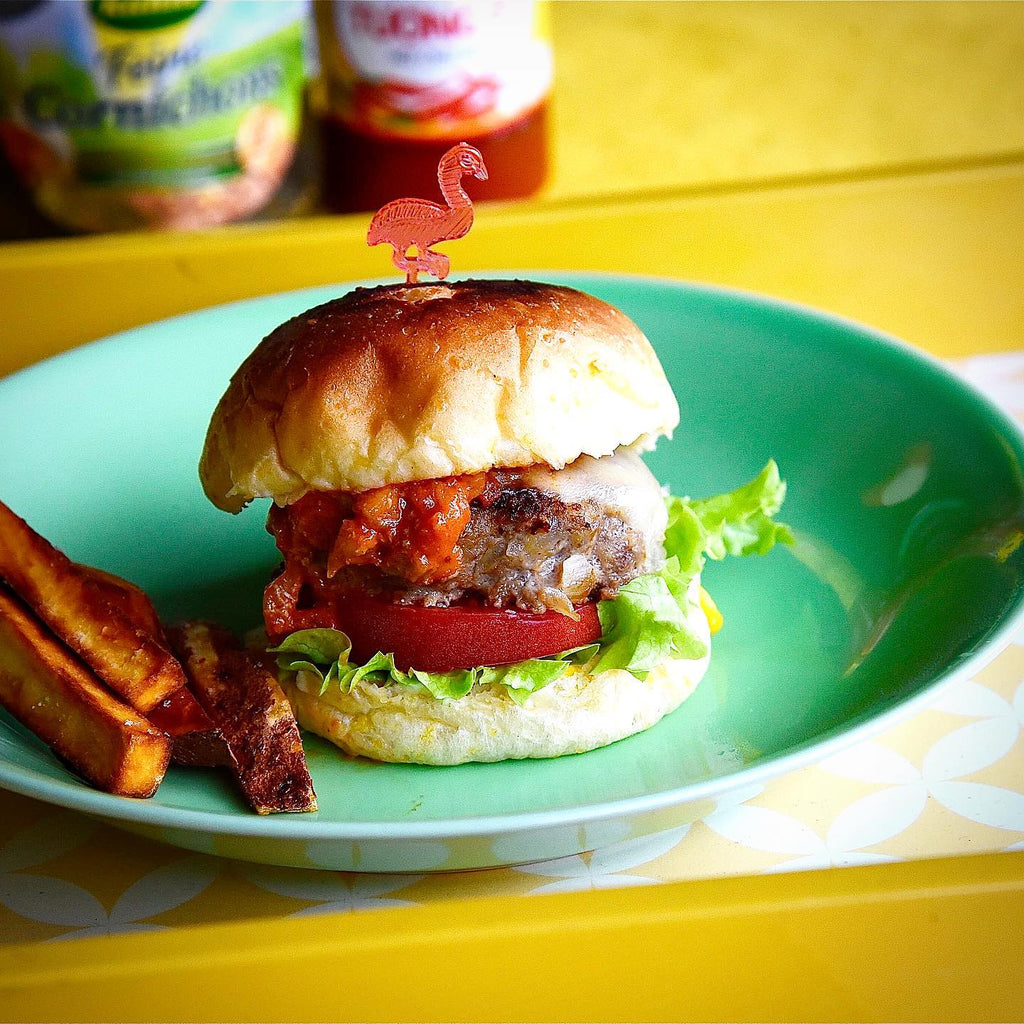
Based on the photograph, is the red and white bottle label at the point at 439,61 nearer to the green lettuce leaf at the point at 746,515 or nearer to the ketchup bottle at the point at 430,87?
the ketchup bottle at the point at 430,87

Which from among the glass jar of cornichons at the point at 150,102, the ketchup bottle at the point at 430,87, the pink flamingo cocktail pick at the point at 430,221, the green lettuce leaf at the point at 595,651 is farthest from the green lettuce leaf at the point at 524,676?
the glass jar of cornichons at the point at 150,102

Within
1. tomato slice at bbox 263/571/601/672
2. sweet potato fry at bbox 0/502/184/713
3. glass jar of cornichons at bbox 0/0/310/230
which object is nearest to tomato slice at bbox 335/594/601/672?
tomato slice at bbox 263/571/601/672

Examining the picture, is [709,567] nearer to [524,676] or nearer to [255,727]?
[524,676]

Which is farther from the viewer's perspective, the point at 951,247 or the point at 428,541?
the point at 951,247

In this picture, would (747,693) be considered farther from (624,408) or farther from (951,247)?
(951,247)

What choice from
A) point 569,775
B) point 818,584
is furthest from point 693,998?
point 818,584

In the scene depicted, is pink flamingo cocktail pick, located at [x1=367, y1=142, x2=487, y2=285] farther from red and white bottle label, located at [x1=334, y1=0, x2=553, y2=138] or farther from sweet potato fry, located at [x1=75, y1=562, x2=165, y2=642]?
red and white bottle label, located at [x1=334, y1=0, x2=553, y2=138]

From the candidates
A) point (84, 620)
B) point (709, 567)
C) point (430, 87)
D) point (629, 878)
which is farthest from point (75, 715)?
point (430, 87)

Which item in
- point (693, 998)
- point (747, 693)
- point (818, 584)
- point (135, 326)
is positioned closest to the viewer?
point (693, 998)

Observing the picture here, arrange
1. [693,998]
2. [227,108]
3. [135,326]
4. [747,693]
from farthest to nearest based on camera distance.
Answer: [227,108] < [135,326] < [747,693] < [693,998]
